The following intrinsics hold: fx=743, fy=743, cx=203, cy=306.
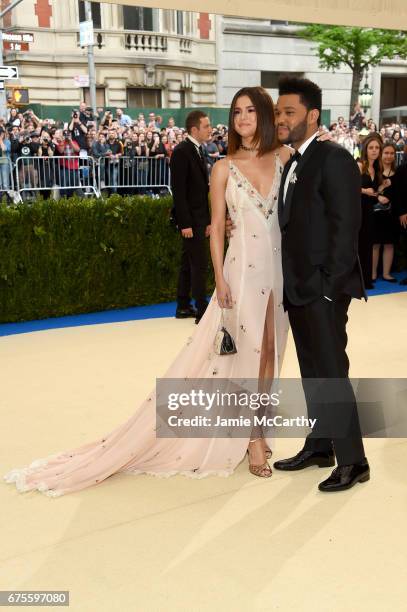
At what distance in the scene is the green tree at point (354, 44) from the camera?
35625 mm

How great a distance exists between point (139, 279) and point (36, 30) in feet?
88.5

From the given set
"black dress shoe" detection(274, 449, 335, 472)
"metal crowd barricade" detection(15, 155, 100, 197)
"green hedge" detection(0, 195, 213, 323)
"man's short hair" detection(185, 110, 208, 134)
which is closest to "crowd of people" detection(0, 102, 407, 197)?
"metal crowd barricade" detection(15, 155, 100, 197)

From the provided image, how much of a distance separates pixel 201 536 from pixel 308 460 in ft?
3.27

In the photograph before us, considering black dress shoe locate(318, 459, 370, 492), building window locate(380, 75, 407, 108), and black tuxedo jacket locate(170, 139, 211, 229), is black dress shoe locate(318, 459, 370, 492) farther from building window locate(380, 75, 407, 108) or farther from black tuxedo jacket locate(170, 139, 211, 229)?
building window locate(380, 75, 407, 108)

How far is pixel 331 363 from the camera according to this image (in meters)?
3.86

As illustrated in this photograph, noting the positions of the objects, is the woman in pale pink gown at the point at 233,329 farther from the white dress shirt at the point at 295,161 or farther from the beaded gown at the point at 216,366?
the white dress shirt at the point at 295,161

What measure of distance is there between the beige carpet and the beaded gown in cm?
11

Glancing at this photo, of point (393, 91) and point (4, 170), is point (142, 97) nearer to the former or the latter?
point (393, 91)

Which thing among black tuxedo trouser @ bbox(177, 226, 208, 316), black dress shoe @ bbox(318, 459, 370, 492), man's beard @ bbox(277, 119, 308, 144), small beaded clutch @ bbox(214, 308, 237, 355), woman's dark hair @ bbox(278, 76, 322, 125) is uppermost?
woman's dark hair @ bbox(278, 76, 322, 125)

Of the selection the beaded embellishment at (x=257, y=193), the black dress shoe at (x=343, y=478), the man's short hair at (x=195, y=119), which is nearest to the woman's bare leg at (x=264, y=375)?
the black dress shoe at (x=343, y=478)

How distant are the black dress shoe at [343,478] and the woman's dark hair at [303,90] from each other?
1.84m

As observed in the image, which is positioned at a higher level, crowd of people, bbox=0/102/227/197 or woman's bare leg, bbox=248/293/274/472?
crowd of people, bbox=0/102/227/197

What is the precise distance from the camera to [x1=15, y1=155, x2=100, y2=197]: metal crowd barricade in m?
13.7

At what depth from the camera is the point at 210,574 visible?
3230mm
